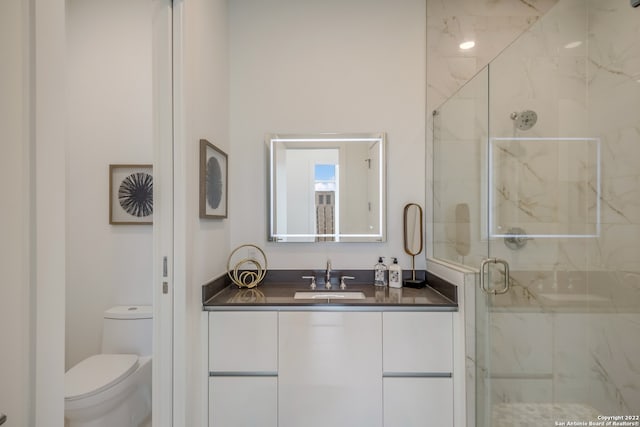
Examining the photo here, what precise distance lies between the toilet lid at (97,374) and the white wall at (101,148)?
13.7 inches

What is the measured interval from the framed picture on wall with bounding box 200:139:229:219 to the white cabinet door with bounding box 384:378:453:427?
141 cm

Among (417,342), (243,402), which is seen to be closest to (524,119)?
(417,342)

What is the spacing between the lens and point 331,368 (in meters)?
1.68

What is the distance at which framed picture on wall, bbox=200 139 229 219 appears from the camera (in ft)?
5.50

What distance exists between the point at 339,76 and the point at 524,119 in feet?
4.02

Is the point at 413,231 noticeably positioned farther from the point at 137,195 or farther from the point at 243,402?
the point at 137,195

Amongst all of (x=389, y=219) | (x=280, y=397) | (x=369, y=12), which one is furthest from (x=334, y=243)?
(x=369, y=12)

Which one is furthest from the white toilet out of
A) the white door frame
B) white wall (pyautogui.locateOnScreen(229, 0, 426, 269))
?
white wall (pyautogui.locateOnScreen(229, 0, 426, 269))

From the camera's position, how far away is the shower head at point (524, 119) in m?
1.47

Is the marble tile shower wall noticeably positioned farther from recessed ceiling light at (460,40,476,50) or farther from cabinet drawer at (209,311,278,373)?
cabinet drawer at (209,311,278,373)

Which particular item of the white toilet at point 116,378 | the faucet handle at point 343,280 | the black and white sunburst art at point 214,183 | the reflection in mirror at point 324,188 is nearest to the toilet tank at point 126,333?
the white toilet at point 116,378

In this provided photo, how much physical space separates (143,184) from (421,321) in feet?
6.51

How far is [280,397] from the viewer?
5.49 feet

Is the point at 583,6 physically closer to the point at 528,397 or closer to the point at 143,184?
the point at 528,397
